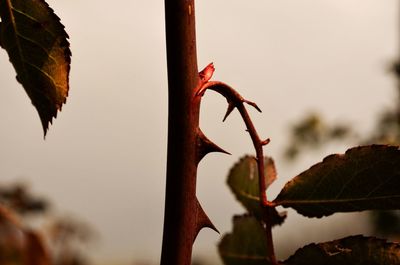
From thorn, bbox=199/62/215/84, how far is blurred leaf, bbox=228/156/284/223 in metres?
0.23

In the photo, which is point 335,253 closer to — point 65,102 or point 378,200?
point 378,200

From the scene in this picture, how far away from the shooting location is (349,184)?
0.56m

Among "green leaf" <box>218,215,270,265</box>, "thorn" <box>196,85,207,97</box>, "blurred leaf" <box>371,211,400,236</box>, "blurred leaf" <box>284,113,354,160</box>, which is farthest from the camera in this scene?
"blurred leaf" <box>371,211,400,236</box>

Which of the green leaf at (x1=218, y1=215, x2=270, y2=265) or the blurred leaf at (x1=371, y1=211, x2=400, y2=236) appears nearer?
the green leaf at (x1=218, y1=215, x2=270, y2=265)

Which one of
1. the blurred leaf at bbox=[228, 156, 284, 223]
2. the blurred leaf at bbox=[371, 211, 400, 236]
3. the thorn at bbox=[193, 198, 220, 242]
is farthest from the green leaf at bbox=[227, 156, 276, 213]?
the blurred leaf at bbox=[371, 211, 400, 236]

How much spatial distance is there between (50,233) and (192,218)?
12.6ft

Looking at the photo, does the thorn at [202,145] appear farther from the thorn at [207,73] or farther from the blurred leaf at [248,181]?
the blurred leaf at [248,181]

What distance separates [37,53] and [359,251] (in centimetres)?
31

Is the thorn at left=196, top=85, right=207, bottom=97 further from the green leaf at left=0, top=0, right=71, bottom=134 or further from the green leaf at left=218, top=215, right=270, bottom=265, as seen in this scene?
the green leaf at left=218, top=215, right=270, bottom=265

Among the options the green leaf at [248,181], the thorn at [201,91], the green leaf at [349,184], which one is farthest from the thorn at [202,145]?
the green leaf at [248,181]

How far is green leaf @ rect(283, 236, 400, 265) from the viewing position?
20.3 inches

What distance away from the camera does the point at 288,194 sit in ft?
1.92

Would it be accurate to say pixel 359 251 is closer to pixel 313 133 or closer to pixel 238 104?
pixel 238 104

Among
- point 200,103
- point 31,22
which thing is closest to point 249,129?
point 200,103
